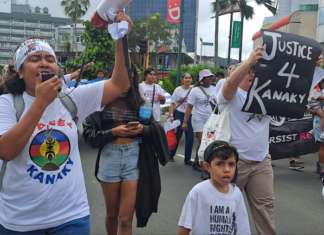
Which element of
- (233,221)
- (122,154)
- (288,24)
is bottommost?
(233,221)

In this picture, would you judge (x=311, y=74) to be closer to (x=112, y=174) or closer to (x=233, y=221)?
(x=233, y=221)

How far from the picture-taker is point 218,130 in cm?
368

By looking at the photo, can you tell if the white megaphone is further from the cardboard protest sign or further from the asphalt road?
the asphalt road

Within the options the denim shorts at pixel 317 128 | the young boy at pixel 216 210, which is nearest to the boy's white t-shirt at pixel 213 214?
the young boy at pixel 216 210

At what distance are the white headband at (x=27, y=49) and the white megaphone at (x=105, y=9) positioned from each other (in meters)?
0.34

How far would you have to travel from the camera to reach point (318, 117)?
7219 millimetres

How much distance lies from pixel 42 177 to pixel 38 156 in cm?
12

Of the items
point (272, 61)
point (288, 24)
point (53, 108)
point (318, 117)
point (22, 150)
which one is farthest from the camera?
point (288, 24)

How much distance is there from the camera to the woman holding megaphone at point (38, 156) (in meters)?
2.12

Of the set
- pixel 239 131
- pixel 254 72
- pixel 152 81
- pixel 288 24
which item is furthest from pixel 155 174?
pixel 288 24

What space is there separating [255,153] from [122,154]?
122cm

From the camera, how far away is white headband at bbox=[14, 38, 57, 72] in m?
2.33

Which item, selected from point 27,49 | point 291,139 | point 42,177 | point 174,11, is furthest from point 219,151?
point 174,11

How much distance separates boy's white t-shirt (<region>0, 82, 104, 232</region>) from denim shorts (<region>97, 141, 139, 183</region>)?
1.27m
